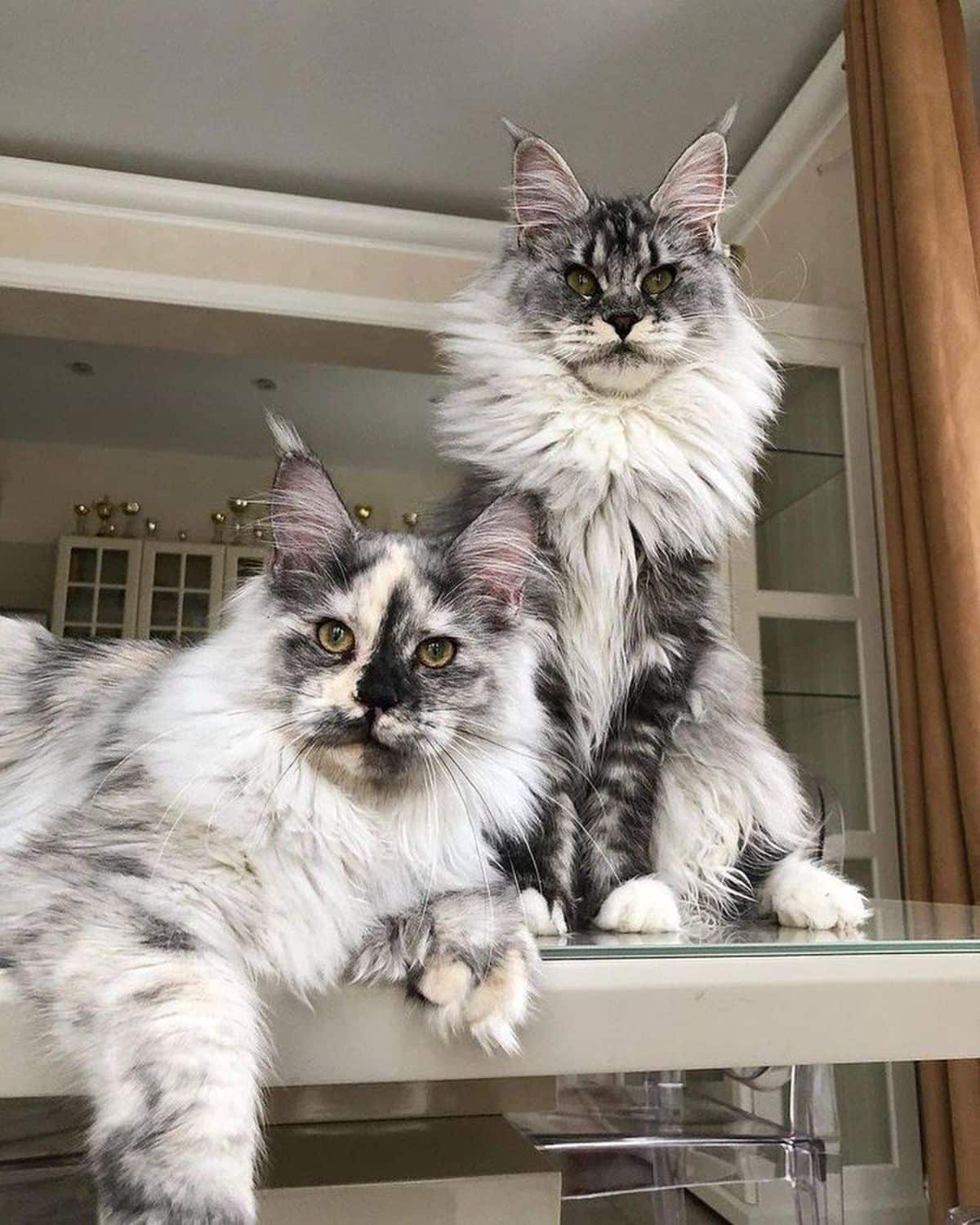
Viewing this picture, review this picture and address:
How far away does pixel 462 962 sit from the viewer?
1.87 feet

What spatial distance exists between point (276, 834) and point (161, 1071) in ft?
0.49

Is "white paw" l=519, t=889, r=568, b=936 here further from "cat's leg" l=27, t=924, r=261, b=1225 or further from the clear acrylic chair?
the clear acrylic chair

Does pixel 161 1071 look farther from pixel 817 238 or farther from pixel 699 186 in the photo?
pixel 817 238

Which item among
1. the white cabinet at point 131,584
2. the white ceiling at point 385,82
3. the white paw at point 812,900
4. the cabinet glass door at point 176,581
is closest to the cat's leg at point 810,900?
the white paw at point 812,900

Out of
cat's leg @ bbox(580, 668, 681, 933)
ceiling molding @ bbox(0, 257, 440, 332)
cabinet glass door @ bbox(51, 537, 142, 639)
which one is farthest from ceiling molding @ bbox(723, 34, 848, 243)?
cabinet glass door @ bbox(51, 537, 142, 639)

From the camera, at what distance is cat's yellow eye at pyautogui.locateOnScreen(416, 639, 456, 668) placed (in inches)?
27.1

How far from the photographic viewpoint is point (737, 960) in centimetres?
59

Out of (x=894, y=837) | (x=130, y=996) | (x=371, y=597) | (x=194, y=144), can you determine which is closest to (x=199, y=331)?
(x=194, y=144)

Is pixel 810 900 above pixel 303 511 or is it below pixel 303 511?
below

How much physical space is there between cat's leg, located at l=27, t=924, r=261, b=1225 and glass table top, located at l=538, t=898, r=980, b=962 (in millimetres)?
189

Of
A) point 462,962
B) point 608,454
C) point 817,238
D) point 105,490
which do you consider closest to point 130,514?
point 105,490

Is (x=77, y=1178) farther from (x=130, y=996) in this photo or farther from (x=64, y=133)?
(x=64, y=133)

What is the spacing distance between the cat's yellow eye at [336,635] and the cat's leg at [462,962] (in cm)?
18

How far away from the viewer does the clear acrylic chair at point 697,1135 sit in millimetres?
1274
